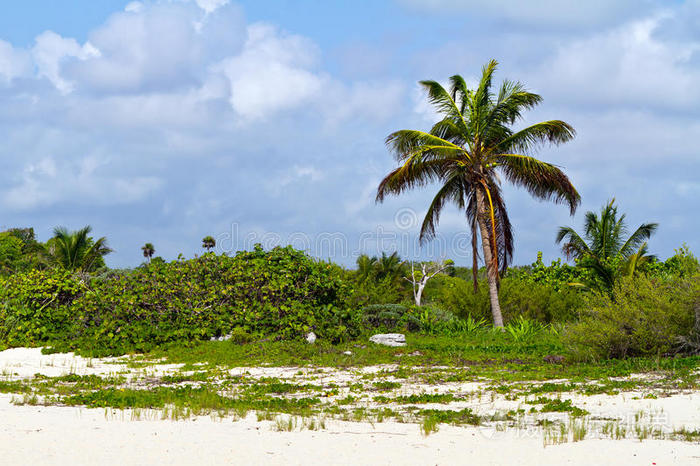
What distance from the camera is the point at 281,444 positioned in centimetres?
615

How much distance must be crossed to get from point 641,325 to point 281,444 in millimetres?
9007

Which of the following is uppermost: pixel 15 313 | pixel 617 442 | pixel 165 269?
pixel 165 269

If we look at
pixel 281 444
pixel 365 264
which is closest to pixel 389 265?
pixel 365 264

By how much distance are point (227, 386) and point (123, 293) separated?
738cm

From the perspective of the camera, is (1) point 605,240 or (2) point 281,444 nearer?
(2) point 281,444

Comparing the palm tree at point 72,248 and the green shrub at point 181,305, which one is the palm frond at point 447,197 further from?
the palm tree at point 72,248

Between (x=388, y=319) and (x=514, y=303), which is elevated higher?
(x=514, y=303)

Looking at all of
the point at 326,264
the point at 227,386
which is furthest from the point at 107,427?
the point at 326,264

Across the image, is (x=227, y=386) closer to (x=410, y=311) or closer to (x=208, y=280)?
(x=208, y=280)

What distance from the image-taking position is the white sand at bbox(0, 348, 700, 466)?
571 centimetres

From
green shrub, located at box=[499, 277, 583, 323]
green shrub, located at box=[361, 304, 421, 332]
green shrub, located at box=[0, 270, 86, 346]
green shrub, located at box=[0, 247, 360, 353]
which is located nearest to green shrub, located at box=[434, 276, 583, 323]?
green shrub, located at box=[499, 277, 583, 323]

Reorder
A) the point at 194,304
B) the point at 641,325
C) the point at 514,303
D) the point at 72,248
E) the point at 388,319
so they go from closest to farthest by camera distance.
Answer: the point at 641,325, the point at 194,304, the point at 388,319, the point at 514,303, the point at 72,248

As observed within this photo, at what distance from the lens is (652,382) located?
9859mm

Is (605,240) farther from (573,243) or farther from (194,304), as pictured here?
(194,304)
